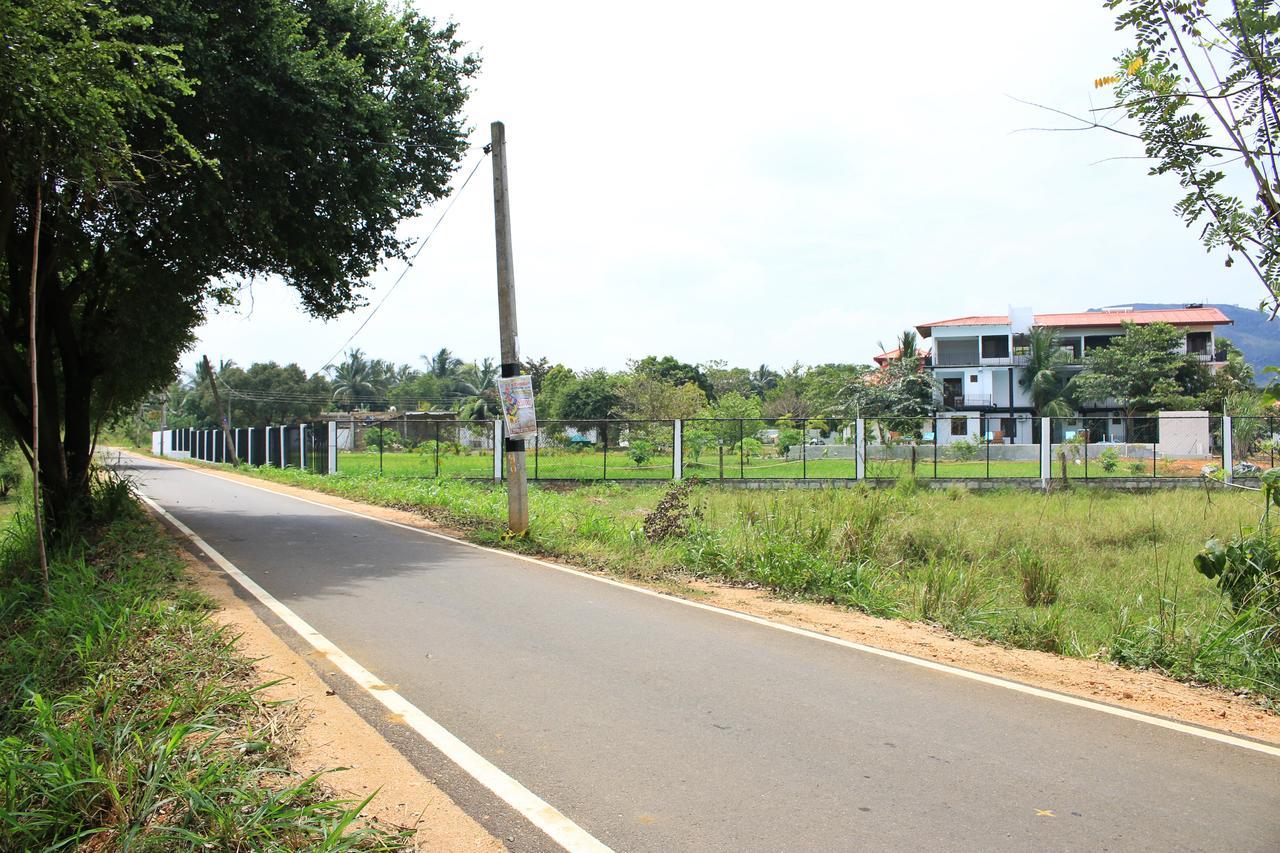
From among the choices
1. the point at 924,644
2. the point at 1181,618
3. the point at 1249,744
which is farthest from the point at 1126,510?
the point at 1249,744

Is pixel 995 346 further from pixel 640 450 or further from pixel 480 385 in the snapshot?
pixel 480 385

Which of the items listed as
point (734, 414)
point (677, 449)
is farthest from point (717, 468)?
point (734, 414)

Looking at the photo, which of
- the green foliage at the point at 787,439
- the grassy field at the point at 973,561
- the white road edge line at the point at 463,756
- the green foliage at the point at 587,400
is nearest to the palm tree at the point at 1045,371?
the green foliage at the point at 787,439

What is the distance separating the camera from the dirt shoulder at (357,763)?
3.96 meters

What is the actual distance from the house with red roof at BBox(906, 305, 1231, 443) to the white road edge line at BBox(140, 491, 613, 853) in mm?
56204

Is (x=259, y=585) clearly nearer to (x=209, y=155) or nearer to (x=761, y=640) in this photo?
(x=761, y=640)

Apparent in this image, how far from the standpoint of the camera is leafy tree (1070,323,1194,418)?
53.3 metres

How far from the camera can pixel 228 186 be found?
12.8m

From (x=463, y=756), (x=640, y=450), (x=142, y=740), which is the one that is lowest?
(x=463, y=756)

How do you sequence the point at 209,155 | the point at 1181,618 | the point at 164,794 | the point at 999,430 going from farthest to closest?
Result: the point at 999,430
the point at 209,155
the point at 1181,618
the point at 164,794

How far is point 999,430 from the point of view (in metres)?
60.6

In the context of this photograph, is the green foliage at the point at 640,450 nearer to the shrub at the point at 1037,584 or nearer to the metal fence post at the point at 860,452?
the metal fence post at the point at 860,452

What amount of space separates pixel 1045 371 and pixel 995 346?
4392 mm

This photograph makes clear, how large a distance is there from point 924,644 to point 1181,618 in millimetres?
2886
